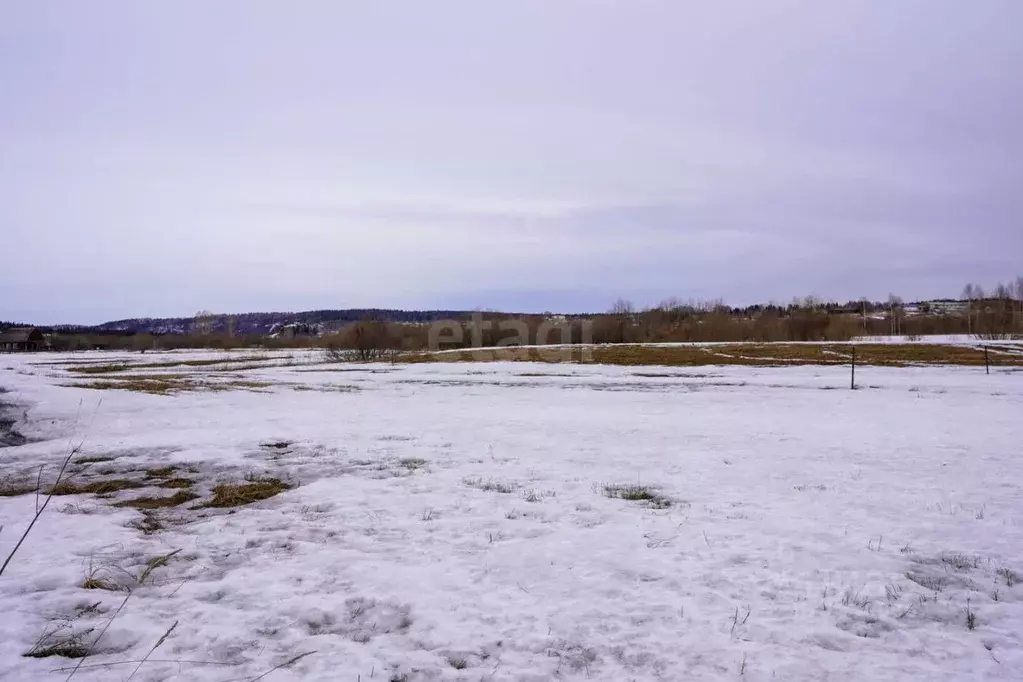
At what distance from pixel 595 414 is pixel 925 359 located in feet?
122

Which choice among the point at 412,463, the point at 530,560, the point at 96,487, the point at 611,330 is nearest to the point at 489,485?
the point at 412,463

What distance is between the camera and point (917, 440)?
40.7 ft

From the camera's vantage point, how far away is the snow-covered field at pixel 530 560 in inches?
157

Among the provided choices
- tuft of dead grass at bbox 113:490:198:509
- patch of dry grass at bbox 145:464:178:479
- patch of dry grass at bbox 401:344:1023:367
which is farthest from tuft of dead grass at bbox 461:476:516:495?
patch of dry grass at bbox 401:344:1023:367

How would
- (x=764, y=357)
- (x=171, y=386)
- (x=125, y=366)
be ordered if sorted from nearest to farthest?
1. (x=171, y=386)
2. (x=764, y=357)
3. (x=125, y=366)

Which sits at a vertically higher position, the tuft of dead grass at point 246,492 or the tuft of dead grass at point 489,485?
the tuft of dead grass at point 246,492

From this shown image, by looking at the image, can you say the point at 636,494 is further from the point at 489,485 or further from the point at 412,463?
the point at 412,463

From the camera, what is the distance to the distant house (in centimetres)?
11038

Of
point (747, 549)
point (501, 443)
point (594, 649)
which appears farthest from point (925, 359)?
point (594, 649)

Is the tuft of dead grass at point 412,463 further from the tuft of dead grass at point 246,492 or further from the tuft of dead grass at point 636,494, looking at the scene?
the tuft of dead grass at point 636,494

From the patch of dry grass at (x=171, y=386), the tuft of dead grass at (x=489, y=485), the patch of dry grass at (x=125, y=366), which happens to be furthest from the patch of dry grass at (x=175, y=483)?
the patch of dry grass at (x=125, y=366)

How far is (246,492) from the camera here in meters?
8.27

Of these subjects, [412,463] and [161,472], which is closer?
[161,472]

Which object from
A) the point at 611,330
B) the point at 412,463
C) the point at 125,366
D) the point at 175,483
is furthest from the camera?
the point at 611,330
